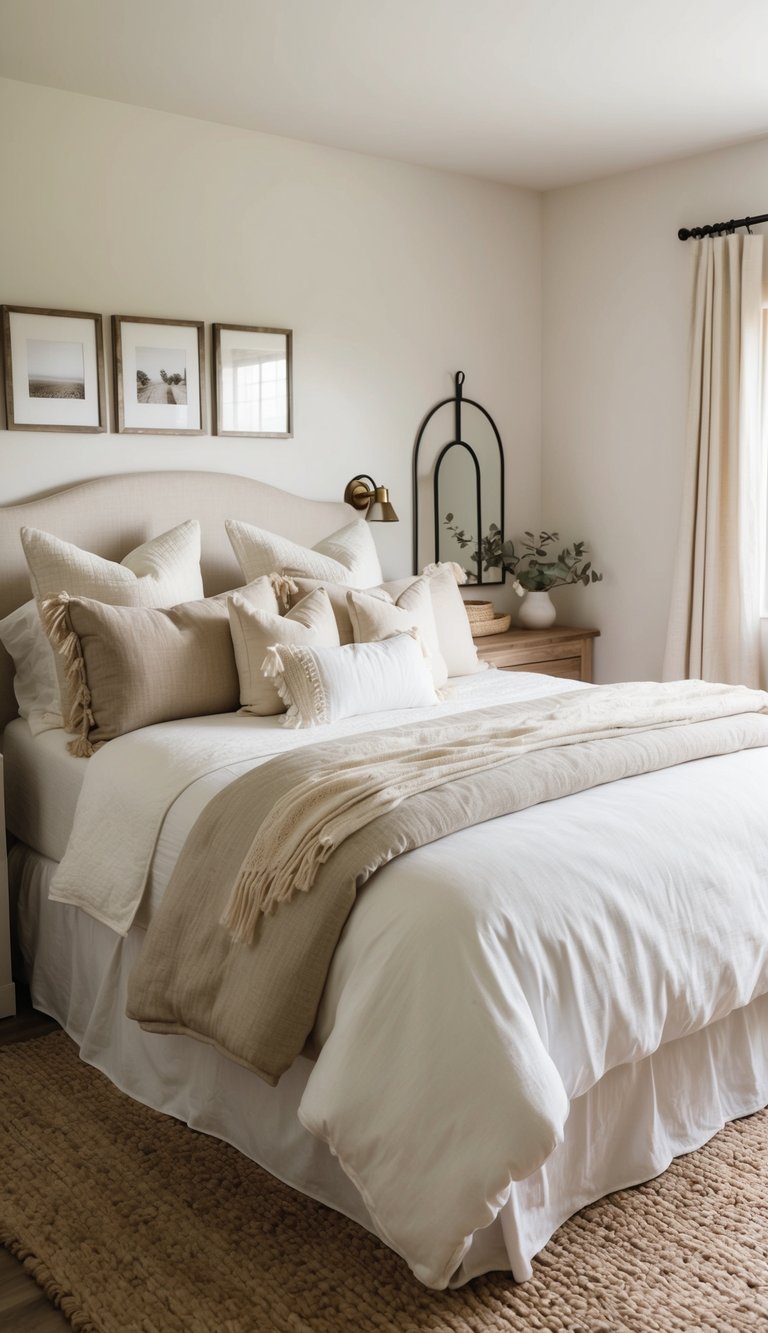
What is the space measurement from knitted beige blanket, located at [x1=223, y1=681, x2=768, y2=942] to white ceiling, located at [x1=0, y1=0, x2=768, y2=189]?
182 centimetres

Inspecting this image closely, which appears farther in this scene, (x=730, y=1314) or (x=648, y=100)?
(x=648, y=100)

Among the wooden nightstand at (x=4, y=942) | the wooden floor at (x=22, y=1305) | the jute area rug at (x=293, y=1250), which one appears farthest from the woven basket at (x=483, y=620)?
the wooden floor at (x=22, y=1305)

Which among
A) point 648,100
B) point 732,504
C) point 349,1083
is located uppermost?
point 648,100

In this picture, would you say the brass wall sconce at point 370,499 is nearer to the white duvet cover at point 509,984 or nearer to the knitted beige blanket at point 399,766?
the knitted beige blanket at point 399,766

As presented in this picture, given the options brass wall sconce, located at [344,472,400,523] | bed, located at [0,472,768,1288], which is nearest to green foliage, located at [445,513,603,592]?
brass wall sconce, located at [344,472,400,523]

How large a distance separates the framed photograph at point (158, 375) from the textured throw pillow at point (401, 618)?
3.13 feet

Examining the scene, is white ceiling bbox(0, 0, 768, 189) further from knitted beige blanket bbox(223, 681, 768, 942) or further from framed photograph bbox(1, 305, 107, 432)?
knitted beige blanket bbox(223, 681, 768, 942)

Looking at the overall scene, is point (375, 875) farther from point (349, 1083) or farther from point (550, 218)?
point (550, 218)

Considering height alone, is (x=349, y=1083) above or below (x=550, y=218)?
below

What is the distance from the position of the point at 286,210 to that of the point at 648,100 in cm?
128

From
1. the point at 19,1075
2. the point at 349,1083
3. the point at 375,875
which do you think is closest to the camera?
the point at 349,1083

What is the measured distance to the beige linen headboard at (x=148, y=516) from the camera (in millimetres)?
3430

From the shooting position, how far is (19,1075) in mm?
2695

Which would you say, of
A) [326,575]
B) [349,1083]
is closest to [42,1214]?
[349,1083]
